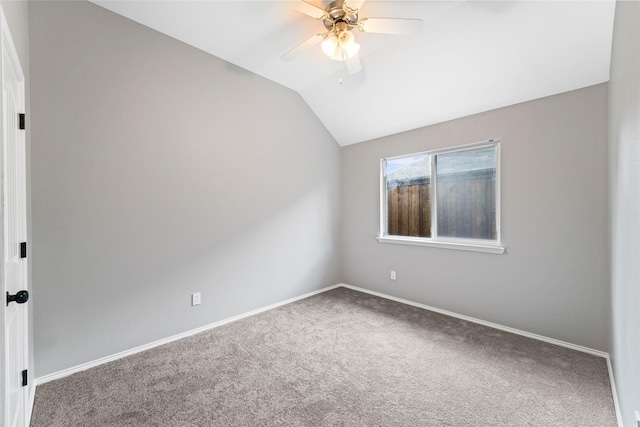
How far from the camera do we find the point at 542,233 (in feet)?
8.06

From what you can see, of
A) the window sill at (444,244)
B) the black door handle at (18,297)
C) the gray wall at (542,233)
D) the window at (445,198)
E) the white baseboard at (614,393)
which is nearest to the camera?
the black door handle at (18,297)

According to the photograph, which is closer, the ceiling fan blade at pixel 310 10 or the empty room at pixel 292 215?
the empty room at pixel 292 215

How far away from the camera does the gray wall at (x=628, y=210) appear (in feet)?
3.69

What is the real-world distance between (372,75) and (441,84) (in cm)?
73

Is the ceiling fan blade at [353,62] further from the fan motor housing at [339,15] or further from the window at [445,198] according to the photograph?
the window at [445,198]

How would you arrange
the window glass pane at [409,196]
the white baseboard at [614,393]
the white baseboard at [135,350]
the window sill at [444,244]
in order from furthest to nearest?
the window glass pane at [409,196], the window sill at [444,244], the white baseboard at [135,350], the white baseboard at [614,393]

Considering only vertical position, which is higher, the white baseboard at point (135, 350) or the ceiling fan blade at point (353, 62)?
the ceiling fan blade at point (353, 62)

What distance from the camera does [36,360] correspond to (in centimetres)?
185

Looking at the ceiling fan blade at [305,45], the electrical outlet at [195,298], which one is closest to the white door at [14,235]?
the electrical outlet at [195,298]

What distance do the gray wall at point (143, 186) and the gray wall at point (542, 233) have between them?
2.00 metres

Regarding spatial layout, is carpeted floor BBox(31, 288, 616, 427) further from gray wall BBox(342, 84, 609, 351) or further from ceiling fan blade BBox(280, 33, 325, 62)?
ceiling fan blade BBox(280, 33, 325, 62)

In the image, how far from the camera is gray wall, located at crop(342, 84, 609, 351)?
220cm

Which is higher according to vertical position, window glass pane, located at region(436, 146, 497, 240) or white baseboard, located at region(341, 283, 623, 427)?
window glass pane, located at region(436, 146, 497, 240)

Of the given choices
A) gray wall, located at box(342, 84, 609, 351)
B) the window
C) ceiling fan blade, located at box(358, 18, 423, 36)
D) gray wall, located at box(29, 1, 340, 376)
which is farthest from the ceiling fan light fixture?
the window
